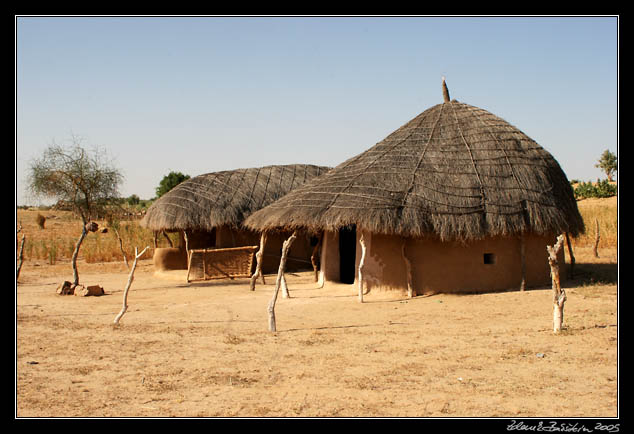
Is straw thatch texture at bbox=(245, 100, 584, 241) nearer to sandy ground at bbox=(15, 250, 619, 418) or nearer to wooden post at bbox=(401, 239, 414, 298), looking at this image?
wooden post at bbox=(401, 239, 414, 298)

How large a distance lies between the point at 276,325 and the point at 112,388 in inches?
144

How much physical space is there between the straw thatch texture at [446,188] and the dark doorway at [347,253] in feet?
5.54

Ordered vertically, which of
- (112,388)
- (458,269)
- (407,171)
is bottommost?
(112,388)

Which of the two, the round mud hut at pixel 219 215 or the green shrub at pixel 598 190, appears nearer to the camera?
the round mud hut at pixel 219 215

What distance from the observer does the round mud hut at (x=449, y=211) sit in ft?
39.8

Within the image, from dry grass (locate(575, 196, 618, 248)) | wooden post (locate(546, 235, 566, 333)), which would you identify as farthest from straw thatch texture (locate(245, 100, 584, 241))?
dry grass (locate(575, 196, 618, 248))

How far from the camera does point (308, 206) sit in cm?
1332

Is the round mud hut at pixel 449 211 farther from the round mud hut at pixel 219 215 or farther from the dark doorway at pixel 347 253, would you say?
the round mud hut at pixel 219 215

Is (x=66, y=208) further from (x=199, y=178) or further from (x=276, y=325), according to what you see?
(x=276, y=325)

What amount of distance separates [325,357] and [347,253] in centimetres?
821

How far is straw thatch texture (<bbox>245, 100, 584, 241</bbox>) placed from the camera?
12094 mm

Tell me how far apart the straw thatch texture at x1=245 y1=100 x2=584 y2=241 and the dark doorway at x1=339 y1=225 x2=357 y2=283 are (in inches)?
66.4

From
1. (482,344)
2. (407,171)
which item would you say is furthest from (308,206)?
(482,344)

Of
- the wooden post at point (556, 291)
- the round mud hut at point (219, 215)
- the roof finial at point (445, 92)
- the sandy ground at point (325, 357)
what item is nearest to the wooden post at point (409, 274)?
the sandy ground at point (325, 357)
